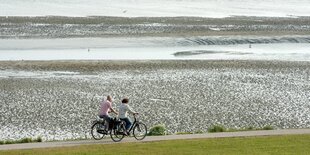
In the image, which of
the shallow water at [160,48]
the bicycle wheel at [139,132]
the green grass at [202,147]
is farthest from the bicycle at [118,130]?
the shallow water at [160,48]

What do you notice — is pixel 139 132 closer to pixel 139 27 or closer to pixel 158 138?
pixel 158 138

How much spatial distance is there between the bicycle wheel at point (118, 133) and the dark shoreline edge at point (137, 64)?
78.1 ft

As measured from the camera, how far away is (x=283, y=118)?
33.5 meters

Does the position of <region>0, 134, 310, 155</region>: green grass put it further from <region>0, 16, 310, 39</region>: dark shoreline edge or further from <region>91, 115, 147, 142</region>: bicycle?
<region>0, 16, 310, 39</region>: dark shoreline edge

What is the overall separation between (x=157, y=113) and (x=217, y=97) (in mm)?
6151

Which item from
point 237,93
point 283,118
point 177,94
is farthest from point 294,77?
point 283,118

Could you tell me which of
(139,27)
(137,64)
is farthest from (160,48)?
(137,64)

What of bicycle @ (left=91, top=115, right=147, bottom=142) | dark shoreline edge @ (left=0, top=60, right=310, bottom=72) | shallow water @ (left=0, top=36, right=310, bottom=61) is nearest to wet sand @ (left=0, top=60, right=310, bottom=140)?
dark shoreline edge @ (left=0, top=60, right=310, bottom=72)

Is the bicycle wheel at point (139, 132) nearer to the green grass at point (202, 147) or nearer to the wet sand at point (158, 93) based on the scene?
the green grass at point (202, 147)

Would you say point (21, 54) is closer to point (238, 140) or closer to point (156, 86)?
point (156, 86)

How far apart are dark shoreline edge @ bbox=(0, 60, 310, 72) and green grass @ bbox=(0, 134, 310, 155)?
25.4m

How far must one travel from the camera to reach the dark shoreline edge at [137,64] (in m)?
49.1

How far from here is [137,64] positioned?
2016 inches

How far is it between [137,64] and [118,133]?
87.1 feet
